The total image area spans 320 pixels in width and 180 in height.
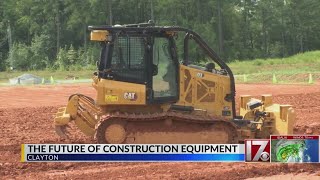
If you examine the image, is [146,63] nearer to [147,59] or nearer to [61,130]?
[147,59]

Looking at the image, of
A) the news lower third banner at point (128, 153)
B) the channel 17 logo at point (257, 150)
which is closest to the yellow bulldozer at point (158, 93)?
the news lower third banner at point (128, 153)

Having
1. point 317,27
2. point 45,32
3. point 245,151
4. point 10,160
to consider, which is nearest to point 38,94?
point 10,160

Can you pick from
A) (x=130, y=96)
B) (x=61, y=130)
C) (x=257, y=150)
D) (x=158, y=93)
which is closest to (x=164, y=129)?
(x=158, y=93)

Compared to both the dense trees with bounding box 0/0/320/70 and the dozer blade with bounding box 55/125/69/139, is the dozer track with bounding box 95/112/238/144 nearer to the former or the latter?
the dozer blade with bounding box 55/125/69/139

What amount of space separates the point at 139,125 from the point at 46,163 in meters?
1.89

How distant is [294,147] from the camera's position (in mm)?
7859

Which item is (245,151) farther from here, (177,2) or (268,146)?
(177,2)

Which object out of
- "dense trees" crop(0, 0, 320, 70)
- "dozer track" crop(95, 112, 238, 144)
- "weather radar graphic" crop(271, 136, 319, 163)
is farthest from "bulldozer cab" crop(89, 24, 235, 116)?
"dense trees" crop(0, 0, 320, 70)

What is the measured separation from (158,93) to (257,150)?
2.97 meters

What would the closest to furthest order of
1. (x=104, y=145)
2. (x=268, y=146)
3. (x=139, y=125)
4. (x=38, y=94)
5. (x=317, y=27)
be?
(x=268, y=146) < (x=104, y=145) < (x=139, y=125) < (x=38, y=94) < (x=317, y=27)

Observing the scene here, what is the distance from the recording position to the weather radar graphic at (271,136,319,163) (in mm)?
7793

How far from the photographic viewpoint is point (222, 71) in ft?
35.8

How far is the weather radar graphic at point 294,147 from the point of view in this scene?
7.79 meters

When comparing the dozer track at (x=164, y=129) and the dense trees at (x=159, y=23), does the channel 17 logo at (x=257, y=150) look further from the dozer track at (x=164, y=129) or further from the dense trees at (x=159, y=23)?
the dense trees at (x=159, y=23)
